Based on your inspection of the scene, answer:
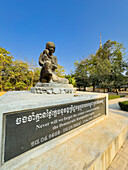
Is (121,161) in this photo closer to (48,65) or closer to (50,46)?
(48,65)

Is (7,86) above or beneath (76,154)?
above

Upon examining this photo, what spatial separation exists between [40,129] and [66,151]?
2.17 feet

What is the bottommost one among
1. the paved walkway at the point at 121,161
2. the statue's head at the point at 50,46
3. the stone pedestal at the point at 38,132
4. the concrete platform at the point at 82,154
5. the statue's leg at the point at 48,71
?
the paved walkway at the point at 121,161

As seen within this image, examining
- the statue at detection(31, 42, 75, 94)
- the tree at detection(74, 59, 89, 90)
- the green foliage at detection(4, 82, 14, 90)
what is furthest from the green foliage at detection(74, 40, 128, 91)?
the green foliage at detection(4, 82, 14, 90)

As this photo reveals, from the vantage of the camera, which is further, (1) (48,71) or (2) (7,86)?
(2) (7,86)

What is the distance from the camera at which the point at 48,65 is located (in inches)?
147

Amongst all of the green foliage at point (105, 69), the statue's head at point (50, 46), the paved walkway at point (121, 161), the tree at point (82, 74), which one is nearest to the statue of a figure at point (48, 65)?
the statue's head at point (50, 46)

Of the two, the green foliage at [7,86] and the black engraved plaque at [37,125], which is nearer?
the black engraved plaque at [37,125]

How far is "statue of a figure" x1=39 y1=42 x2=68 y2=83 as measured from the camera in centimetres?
382

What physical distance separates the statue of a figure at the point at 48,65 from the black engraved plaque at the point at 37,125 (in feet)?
7.93

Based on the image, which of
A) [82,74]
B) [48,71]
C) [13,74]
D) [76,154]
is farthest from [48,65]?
[82,74]

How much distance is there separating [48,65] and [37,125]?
2.95 m

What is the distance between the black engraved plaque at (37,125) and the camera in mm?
1094

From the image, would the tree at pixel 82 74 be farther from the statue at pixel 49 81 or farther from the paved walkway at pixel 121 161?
the paved walkway at pixel 121 161
